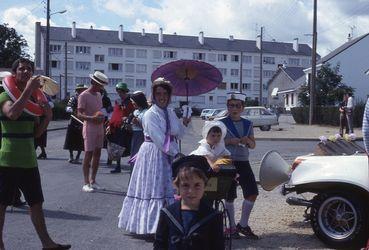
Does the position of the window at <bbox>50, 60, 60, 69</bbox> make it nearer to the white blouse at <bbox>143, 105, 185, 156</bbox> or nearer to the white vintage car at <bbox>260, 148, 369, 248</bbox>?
the white blouse at <bbox>143, 105, 185, 156</bbox>

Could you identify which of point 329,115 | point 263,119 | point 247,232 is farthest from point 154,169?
point 329,115

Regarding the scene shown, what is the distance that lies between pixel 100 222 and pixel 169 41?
118005 mm

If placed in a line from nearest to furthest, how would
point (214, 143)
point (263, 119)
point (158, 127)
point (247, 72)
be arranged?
point (214, 143)
point (158, 127)
point (263, 119)
point (247, 72)

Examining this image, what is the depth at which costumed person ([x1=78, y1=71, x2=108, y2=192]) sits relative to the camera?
9.79 meters

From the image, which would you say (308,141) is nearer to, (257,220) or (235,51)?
(257,220)

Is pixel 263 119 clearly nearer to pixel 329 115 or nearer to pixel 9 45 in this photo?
pixel 329 115

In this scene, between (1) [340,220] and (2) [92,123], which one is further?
(2) [92,123]

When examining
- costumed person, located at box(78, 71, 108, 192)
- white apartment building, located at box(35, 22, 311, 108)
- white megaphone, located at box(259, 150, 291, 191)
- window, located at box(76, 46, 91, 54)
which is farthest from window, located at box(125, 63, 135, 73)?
white megaphone, located at box(259, 150, 291, 191)

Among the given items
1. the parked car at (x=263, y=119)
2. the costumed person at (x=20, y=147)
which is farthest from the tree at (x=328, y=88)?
the costumed person at (x=20, y=147)

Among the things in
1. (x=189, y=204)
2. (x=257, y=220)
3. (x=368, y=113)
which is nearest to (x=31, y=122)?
(x=189, y=204)

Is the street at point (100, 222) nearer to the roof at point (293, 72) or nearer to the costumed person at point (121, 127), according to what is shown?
the costumed person at point (121, 127)

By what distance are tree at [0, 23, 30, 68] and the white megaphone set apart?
262 ft

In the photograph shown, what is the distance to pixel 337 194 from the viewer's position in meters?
6.58

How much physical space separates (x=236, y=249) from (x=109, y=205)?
10.4 feet
